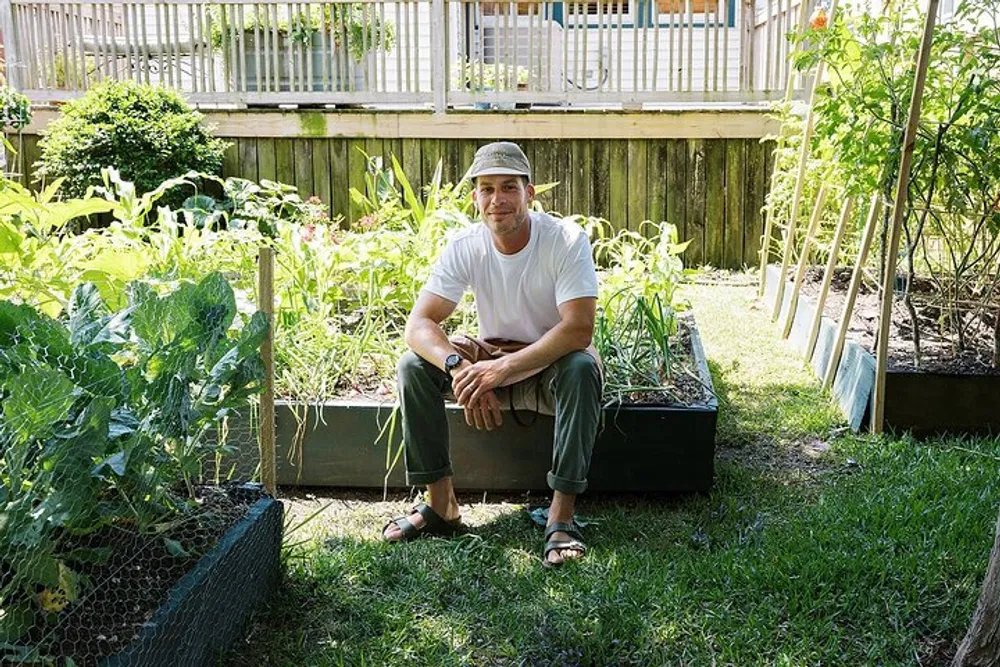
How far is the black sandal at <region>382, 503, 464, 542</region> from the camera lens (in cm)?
304

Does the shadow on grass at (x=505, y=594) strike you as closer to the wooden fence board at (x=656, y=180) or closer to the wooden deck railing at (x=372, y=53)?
the wooden fence board at (x=656, y=180)

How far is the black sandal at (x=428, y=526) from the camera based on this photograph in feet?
9.97

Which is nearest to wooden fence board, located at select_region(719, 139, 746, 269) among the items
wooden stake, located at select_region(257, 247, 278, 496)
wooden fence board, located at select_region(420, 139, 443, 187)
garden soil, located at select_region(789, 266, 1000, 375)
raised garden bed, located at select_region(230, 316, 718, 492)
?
wooden fence board, located at select_region(420, 139, 443, 187)

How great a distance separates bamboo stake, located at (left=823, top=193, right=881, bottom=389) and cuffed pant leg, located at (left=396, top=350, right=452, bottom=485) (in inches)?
77.0

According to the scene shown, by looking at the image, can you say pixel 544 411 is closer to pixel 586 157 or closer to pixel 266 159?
pixel 586 157

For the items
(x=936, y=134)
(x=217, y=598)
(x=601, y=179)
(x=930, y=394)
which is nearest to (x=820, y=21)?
(x=936, y=134)

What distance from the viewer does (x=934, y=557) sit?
2.69 meters

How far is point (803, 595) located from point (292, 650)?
4.09ft

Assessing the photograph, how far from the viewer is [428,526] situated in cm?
306

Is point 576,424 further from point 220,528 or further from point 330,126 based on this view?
point 330,126

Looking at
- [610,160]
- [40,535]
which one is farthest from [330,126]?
[40,535]

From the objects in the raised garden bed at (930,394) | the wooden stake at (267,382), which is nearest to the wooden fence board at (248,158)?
the raised garden bed at (930,394)

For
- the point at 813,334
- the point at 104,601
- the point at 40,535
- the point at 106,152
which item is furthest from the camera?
the point at 106,152

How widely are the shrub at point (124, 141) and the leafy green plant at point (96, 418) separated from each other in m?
5.34
